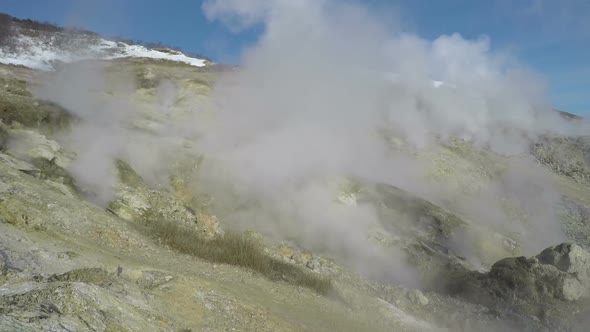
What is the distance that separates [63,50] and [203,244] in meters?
23.8

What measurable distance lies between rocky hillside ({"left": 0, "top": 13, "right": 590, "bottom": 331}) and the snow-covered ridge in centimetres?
1172

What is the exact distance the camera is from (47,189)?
6.09 meters

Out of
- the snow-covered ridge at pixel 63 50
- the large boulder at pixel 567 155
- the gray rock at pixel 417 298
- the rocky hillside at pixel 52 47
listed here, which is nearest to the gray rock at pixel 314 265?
the gray rock at pixel 417 298

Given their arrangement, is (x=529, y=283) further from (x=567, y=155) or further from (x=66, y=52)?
(x=66, y=52)

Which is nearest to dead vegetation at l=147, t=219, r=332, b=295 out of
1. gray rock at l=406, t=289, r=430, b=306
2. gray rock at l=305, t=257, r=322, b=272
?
gray rock at l=305, t=257, r=322, b=272

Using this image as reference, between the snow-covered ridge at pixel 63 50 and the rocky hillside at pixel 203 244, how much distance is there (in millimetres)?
11715

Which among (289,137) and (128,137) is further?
(289,137)

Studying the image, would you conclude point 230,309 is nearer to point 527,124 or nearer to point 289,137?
point 289,137

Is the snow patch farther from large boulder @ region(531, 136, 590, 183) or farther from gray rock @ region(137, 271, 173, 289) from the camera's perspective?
gray rock @ region(137, 271, 173, 289)

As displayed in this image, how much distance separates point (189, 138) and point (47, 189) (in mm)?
4355

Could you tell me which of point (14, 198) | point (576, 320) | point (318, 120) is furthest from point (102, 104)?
point (576, 320)

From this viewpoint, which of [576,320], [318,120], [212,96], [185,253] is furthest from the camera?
[212,96]

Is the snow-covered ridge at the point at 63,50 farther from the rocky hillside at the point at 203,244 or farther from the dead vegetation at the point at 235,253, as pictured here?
the dead vegetation at the point at 235,253

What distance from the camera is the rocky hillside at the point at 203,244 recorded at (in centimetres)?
401
